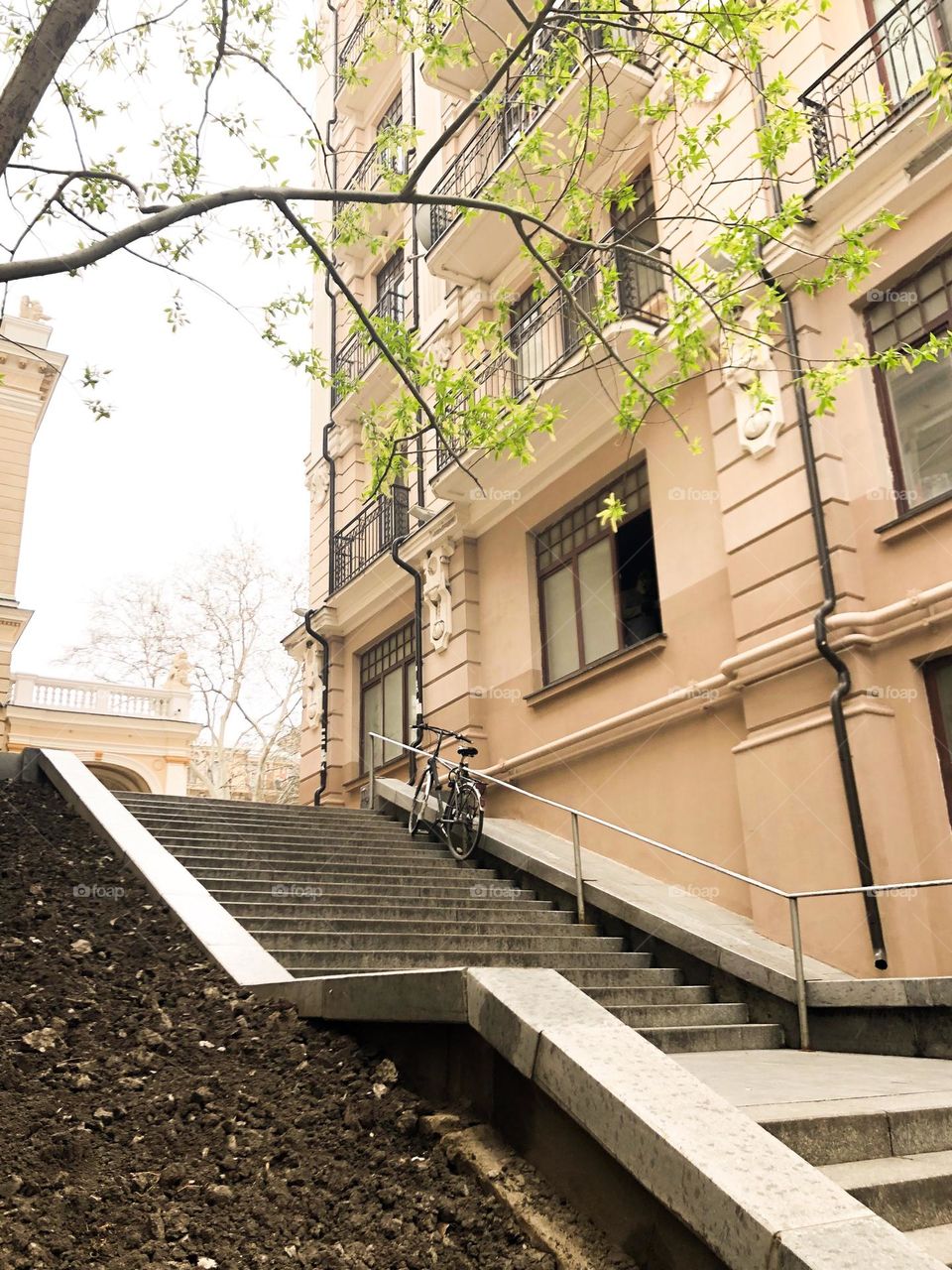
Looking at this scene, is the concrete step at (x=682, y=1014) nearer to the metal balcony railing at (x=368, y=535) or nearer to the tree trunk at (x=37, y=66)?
the tree trunk at (x=37, y=66)

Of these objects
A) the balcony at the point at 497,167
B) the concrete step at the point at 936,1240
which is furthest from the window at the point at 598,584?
the concrete step at the point at 936,1240

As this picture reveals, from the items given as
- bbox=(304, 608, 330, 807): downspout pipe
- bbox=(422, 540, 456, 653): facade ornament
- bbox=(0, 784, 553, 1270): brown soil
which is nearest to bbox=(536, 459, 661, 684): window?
bbox=(422, 540, 456, 653): facade ornament

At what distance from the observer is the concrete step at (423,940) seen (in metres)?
7.30

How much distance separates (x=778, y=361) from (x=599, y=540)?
3593 mm

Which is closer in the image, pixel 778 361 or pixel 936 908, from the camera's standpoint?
pixel 936 908

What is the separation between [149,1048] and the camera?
4770 millimetres

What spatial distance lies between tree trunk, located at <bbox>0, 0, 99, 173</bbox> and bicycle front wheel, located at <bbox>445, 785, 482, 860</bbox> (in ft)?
25.4

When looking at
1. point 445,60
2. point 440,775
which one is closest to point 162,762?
point 440,775

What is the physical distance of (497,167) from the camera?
14617 mm

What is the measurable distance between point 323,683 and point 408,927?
1146 cm

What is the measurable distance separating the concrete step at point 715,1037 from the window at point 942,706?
2.52 m

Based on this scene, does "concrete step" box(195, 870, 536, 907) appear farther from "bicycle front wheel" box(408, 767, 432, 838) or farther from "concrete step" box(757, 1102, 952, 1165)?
"concrete step" box(757, 1102, 952, 1165)

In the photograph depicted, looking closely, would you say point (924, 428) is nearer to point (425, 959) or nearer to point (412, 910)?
point (412, 910)

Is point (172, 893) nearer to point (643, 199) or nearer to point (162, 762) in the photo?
point (643, 199)
